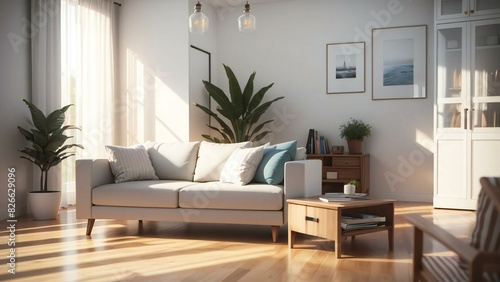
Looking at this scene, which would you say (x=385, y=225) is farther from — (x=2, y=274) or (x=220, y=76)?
(x=220, y=76)

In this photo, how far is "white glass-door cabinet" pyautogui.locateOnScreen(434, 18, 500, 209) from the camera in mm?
5223

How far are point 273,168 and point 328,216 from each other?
78 cm

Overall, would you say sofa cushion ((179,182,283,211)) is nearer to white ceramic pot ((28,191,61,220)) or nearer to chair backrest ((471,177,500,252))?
white ceramic pot ((28,191,61,220))

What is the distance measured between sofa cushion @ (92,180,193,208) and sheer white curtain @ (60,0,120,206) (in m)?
1.77

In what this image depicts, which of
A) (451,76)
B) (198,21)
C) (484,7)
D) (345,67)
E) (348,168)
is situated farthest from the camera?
(345,67)

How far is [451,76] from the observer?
5402 millimetres

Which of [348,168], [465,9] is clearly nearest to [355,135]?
[348,168]

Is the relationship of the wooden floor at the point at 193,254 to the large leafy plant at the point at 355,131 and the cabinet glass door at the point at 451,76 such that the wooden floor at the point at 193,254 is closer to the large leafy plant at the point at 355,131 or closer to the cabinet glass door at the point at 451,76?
the cabinet glass door at the point at 451,76

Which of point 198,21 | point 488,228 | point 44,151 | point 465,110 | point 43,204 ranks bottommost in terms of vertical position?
point 43,204

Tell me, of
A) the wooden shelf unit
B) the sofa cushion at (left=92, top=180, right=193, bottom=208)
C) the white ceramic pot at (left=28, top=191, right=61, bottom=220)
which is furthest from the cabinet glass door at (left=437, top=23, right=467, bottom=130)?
the white ceramic pot at (left=28, top=191, right=61, bottom=220)

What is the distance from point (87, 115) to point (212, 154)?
7.45 feet

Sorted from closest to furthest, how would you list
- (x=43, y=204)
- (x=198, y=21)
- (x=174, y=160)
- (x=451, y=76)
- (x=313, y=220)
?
(x=313, y=220), (x=198, y=21), (x=174, y=160), (x=43, y=204), (x=451, y=76)

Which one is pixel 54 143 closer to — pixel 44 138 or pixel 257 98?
pixel 44 138

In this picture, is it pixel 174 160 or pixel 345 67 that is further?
pixel 345 67
